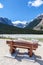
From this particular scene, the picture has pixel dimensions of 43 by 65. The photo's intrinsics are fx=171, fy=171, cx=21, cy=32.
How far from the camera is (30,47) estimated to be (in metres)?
9.66

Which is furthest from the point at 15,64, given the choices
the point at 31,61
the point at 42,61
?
the point at 42,61

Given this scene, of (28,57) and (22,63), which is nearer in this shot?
(22,63)

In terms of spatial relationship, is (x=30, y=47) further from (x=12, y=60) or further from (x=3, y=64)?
(x=3, y=64)

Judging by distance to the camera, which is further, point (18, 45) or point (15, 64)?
point (18, 45)

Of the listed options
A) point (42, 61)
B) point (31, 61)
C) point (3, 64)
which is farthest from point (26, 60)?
point (3, 64)

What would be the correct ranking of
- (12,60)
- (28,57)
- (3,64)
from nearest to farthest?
(3,64) → (12,60) → (28,57)

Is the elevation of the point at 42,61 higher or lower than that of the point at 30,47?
lower

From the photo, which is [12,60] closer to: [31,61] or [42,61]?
[31,61]

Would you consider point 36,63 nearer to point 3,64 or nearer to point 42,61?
point 42,61

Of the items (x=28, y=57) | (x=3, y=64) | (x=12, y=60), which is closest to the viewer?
(x=3, y=64)

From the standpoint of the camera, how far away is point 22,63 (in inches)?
340

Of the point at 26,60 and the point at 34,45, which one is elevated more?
the point at 34,45

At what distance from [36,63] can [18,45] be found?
1.77 m

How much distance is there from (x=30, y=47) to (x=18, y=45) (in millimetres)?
758
